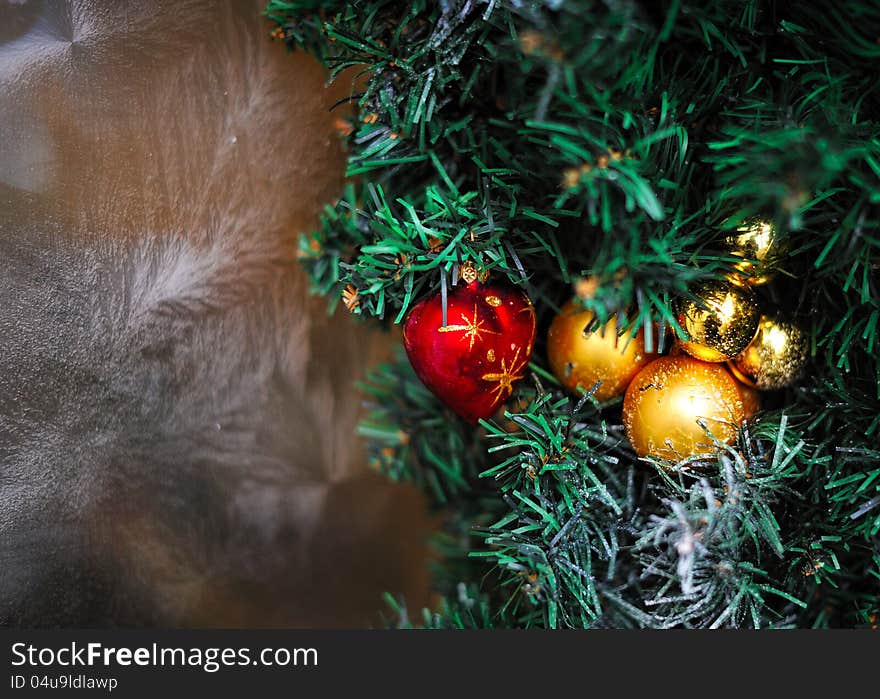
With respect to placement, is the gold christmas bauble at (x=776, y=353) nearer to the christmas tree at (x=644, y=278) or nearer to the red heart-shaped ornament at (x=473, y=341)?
the christmas tree at (x=644, y=278)

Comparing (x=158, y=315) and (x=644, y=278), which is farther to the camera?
(x=158, y=315)

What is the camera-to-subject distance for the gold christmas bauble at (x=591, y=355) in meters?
0.45

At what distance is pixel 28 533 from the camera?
0.46 metres

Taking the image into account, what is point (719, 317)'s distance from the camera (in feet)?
1.38

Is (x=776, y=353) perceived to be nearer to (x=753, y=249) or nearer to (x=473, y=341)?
(x=753, y=249)

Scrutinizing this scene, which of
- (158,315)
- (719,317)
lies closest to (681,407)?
(719,317)

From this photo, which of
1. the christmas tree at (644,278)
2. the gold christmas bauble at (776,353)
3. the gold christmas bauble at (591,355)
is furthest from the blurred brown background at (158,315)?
the gold christmas bauble at (776,353)

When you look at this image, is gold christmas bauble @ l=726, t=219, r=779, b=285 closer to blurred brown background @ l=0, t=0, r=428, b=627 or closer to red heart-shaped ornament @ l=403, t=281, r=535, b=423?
red heart-shaped ornament @ l=403, t=281, r=535, b=423

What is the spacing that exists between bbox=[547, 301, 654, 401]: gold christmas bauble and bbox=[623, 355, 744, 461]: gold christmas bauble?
0.01 meters

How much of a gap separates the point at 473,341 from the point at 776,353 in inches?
7.7

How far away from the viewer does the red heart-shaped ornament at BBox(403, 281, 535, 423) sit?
44 centimetres

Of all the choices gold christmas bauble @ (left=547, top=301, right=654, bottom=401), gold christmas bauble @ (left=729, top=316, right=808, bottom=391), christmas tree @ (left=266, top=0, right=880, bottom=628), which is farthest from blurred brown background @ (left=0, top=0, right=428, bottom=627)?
gold christmas bauble @ (left=729, top=316, right=808, bottom=391)

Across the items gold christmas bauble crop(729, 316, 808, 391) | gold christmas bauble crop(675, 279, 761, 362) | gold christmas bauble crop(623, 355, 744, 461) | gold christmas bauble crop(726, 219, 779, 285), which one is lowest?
gold christmas bauble crop(623, 355, 744, 461)

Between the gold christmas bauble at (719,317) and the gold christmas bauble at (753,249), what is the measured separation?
0.03ft
